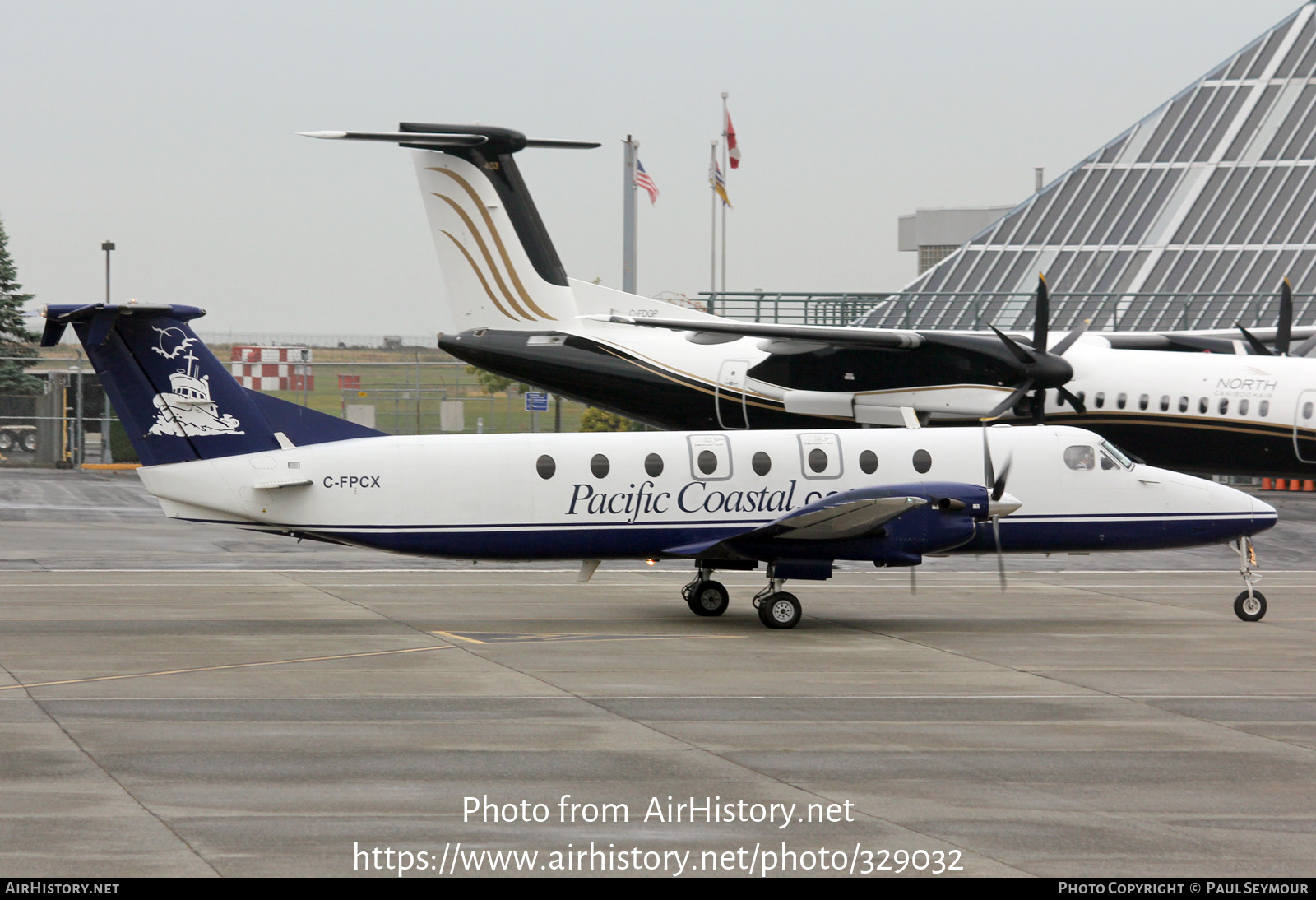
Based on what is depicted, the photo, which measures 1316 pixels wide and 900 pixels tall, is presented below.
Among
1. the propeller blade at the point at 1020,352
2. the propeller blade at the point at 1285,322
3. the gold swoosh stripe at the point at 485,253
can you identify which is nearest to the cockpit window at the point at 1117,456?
the propeller blade at the point at 1020,352

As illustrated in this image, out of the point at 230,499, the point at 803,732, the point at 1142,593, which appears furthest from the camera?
the point at 1142,593

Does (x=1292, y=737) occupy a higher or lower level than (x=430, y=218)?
lower

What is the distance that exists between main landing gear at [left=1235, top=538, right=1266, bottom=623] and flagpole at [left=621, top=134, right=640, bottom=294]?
90.9 feet

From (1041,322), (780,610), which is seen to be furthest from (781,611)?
(1041,322)

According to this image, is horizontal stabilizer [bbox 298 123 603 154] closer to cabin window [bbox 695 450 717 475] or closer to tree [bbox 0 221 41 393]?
cabin window [bbox 695 450 717 475]

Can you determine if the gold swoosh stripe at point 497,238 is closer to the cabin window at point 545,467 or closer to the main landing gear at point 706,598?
the main landing gear at point 706,598

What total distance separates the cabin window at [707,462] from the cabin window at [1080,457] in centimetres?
540

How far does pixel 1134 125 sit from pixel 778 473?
172 feet

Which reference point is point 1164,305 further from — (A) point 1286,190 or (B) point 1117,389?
(B) point 1117,389

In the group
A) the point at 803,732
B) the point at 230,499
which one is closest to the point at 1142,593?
the point at 803,732

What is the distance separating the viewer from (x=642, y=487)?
70.6 feet

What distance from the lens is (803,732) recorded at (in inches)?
551

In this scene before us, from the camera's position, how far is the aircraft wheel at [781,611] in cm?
2105

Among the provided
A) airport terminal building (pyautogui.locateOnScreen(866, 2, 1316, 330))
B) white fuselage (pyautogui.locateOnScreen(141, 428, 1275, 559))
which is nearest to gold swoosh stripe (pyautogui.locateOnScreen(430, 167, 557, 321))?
white fuselage (pyautogui.locateOnScreen(141, 428, 1275, 559))
